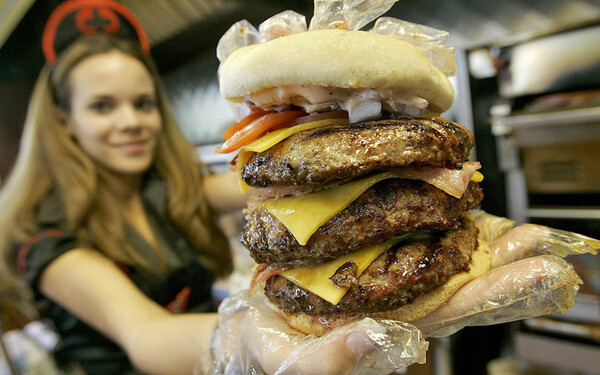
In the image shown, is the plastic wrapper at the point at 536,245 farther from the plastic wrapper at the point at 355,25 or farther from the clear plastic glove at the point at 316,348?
the plastic wrapper at the point at 355,25

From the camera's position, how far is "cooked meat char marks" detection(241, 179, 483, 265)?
32.7 inches

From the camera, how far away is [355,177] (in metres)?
0.87

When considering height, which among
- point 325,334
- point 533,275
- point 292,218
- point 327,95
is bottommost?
point 325,334

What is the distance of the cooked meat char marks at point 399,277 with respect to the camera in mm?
801

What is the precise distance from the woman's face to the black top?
32cm

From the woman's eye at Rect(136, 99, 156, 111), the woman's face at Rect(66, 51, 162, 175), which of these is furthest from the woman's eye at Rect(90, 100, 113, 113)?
the woman's eye at Rect(136, 99, 156, 111)

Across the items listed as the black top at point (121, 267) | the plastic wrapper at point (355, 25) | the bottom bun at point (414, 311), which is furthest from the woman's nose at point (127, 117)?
the bottom bun at point (414, 311)

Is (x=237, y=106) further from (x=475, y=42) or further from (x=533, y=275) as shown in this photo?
(x=475, y=42)

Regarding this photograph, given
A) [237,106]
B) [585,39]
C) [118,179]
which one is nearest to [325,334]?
[237,106]

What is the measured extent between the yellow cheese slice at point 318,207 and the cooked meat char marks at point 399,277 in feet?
0.56

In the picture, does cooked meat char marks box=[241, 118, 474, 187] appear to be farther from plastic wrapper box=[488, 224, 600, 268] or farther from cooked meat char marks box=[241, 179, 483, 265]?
plastic wrapper box=[488, 224, 600, 268]

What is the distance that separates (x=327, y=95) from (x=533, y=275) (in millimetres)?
636

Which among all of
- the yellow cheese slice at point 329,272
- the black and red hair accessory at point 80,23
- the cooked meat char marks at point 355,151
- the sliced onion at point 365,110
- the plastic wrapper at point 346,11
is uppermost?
the black and red hair accessory at point 80,23

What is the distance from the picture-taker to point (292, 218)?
86 centimetres
